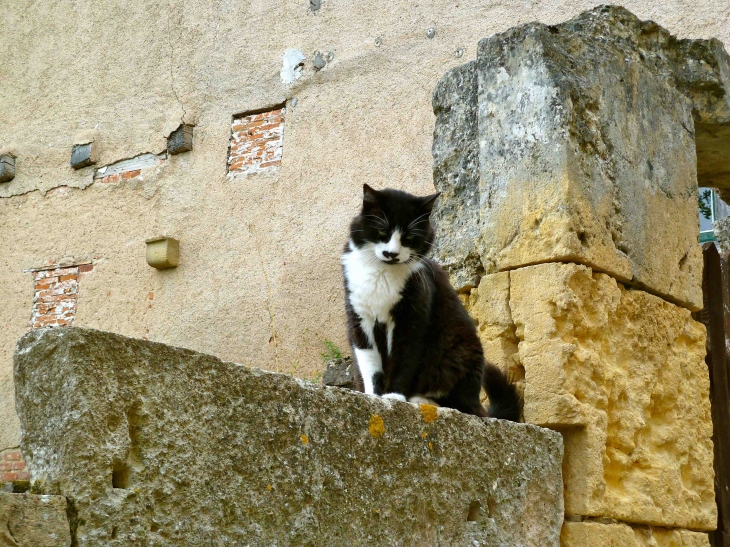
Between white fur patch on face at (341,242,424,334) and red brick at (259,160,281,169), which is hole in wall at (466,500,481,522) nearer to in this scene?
white fur patch on face at (341,242,424,334)

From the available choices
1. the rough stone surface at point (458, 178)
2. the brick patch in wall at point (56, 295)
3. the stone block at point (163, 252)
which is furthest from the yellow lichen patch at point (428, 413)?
the brick patch in wall at point (56, 295)

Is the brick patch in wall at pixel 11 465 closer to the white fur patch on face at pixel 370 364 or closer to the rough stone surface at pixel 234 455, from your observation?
the white fur patch on face at pixel 370 364

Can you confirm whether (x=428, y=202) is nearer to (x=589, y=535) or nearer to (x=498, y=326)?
(x=498, y=326)

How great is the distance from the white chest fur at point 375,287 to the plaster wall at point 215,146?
11.7 feet

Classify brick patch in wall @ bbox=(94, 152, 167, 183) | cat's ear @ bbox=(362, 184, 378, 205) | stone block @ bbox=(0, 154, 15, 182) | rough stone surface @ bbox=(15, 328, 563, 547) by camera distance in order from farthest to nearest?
stone block @ bbox=(0, 154, 15, 182), brick patch in wall @ bbox=(94, 152, 167, 183), cat's ear @ bbox=(362, 184, 378, 205), rough stone surface @ bbox=(15, 328, 563, 547)

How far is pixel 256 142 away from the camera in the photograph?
26.5 feet

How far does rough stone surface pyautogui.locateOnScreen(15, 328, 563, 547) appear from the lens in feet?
6.31

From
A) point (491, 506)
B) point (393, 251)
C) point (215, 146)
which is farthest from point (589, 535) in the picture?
point (215, 146)

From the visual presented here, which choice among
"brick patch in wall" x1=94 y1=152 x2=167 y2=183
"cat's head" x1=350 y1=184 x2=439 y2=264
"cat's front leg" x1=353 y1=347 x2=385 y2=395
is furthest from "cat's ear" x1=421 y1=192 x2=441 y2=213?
"brick patch in wall" x1=94 y1=152 x2=167 y2=183

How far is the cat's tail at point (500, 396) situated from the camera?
11.3ft

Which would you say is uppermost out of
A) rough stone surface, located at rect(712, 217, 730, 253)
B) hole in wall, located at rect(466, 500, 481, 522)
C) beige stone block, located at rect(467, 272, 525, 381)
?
rough stone surface, located at rect(712, 217, 730, 253)

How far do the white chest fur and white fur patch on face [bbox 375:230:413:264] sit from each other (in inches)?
1.6

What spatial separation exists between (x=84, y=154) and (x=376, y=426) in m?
7.00

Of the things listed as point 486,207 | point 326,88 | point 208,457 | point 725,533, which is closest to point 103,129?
point 326,88
